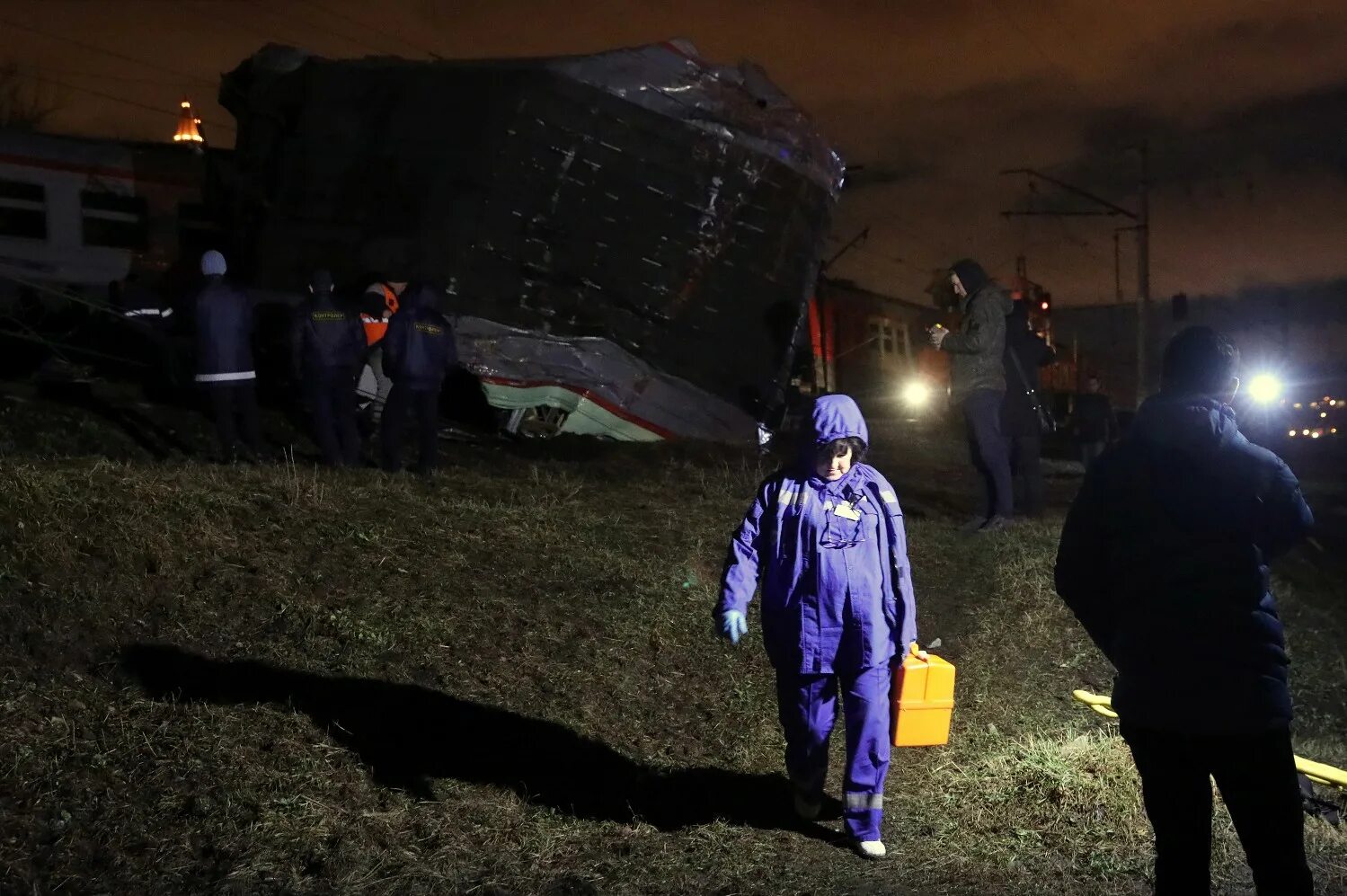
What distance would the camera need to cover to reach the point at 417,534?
23.0 feet

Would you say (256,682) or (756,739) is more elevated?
(256,682)

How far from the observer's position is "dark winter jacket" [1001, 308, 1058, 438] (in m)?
9.24

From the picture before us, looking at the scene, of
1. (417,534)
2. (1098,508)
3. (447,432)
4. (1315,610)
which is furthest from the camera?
(447,432)

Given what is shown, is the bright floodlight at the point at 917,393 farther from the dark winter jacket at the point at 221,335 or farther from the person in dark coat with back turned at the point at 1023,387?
the dark winter jacket at the point at 221,335

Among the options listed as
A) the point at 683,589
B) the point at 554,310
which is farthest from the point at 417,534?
the point at 554,310

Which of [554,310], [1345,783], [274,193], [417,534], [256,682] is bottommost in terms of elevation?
[1345,783]

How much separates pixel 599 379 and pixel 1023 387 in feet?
14.9

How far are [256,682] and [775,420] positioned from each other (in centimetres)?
943

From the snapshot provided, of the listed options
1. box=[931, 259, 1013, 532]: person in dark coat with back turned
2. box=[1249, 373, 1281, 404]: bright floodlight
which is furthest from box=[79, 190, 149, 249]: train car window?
box=[1249, 373, 1281, 404]: bright floodlight

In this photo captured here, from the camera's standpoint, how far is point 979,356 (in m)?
8.85

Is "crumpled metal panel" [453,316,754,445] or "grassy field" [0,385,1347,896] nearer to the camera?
"grassy field" [0,385,1347,896]

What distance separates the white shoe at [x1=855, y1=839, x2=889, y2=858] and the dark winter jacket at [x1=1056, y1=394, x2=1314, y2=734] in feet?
5.11

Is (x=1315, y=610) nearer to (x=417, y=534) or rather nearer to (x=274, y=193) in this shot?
(x=417, y=534)

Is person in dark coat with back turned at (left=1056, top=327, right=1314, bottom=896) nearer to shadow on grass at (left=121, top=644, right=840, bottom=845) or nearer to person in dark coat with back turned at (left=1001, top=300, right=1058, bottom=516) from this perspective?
shadow on grass at (left=121, top=644, right=840, bottom=845)
